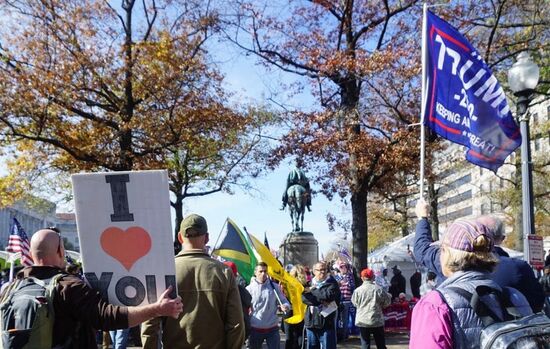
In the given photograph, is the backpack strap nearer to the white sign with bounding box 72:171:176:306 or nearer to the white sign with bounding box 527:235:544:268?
the white sign with bounding box 72:171:176:306

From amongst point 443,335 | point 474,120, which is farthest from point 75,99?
point 443,335

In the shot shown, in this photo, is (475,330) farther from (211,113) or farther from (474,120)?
(211,113)

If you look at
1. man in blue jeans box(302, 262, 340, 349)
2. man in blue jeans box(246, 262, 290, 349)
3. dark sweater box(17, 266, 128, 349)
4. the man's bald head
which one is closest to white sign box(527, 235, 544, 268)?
man in blue jeans box(302, 262, 340, 349)

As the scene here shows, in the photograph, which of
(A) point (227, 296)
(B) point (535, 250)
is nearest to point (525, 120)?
(B) point (535, 250)

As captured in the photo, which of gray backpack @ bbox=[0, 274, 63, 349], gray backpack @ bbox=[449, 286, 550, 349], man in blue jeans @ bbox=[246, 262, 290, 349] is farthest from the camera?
man in blue jeans @ bbox=[246, 262, 290, 349]

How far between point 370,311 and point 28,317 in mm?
6959

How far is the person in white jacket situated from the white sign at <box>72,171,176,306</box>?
658cm

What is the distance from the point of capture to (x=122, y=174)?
9.78ft

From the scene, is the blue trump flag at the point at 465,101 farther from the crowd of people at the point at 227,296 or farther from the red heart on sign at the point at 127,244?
the red heart on sign at the point at 127,244

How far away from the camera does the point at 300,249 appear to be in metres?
19.7

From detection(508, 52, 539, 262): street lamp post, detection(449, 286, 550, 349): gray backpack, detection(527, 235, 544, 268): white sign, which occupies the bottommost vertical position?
detection(527, 235, 544, 268): white sign

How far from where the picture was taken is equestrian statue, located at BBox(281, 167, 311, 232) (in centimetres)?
2106

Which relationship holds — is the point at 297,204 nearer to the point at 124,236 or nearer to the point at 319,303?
the point at 319,303

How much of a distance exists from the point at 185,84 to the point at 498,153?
12.0 meters
